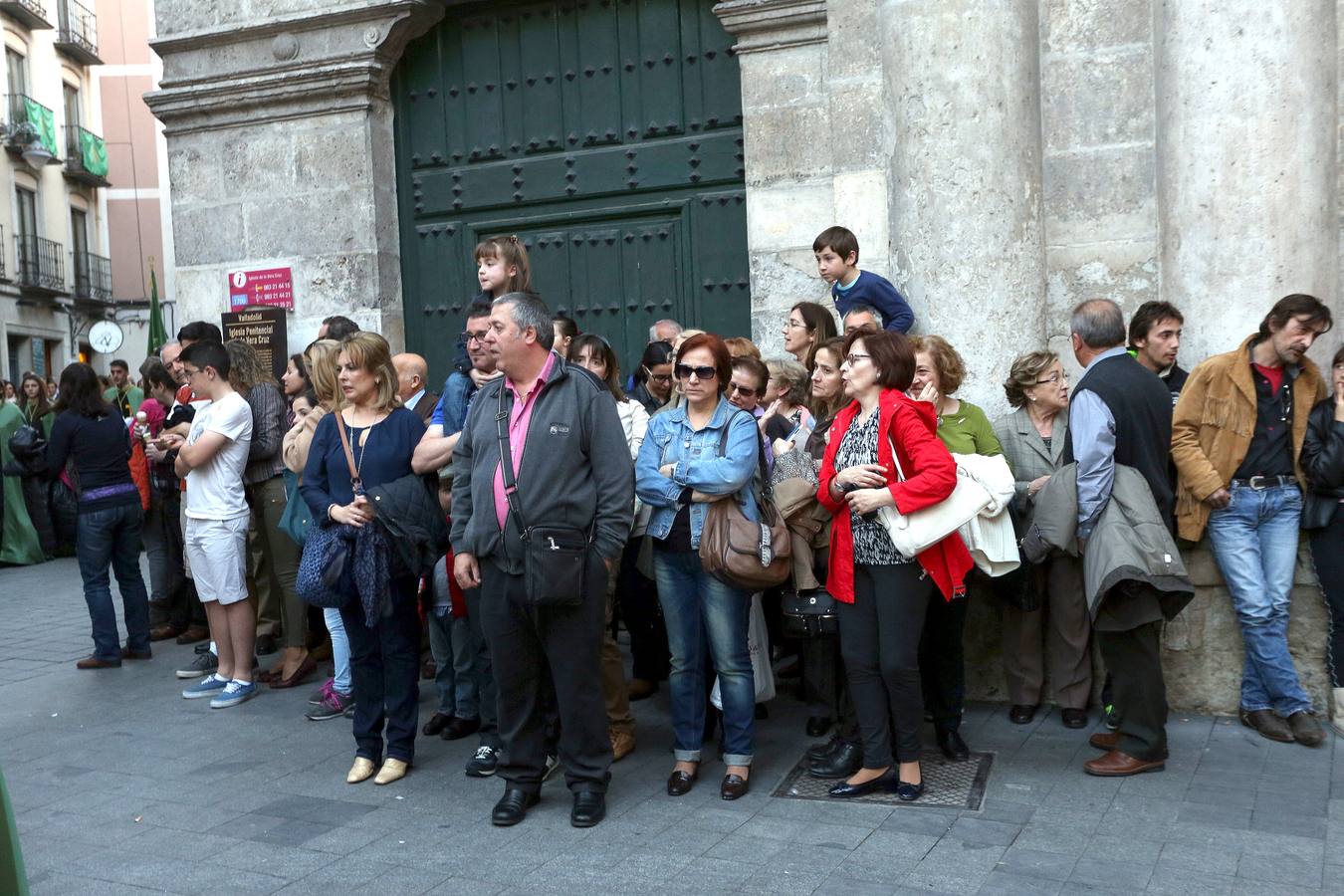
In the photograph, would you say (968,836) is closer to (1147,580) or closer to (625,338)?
(1147,580)

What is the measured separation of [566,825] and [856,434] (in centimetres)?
183

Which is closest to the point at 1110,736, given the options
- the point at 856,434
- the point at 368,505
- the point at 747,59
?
the point at 856,434

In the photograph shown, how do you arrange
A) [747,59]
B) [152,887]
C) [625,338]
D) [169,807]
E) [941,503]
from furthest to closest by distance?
[625,338] < [747,59] < [169,807] < [941,503] < [152,887]

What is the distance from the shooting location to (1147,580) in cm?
486

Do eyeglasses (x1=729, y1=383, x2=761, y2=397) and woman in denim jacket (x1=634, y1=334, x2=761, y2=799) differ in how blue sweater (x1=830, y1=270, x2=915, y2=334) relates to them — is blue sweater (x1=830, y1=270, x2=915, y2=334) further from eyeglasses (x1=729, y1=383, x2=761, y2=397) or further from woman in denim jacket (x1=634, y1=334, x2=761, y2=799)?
woman in denim jacket (x1=634, y1=334, x2=761, y2=799)

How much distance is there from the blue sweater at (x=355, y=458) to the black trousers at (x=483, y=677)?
625 millimetres

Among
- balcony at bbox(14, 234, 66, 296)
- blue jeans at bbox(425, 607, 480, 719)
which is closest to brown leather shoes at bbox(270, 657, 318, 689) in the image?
blue jeans at bbox(425, 607, 480, 719)

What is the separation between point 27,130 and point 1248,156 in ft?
106

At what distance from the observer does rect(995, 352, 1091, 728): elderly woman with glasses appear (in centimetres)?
571

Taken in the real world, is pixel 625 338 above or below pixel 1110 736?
above

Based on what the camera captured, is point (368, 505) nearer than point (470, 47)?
Yes

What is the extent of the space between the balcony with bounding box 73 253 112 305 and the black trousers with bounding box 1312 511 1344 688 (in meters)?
34.7

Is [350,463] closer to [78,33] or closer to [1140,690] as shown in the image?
[1140,690]

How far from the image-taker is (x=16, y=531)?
41.4 ft
